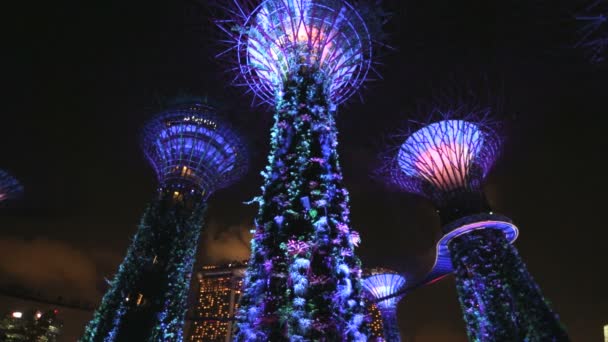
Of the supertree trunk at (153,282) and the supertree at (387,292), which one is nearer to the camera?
the supertree trunk at (153,282)

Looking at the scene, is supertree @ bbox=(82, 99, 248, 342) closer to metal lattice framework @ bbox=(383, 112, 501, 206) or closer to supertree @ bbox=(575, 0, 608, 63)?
metal lattice framework @ bbox=(383, 112, 501, 206)

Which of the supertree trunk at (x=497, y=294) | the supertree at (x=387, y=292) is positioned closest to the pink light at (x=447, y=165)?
the supertree trunk at (x=497, y=294)

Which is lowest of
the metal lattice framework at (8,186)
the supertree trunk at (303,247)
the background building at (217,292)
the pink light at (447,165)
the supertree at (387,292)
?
the supertree trunk at (303,247)

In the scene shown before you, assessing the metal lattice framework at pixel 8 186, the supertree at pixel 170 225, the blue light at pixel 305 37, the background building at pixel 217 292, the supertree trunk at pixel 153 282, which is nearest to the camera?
the blue light at pixel 305 37

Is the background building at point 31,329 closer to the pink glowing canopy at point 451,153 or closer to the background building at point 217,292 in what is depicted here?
the background building at point 217,292

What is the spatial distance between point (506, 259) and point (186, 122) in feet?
60.2

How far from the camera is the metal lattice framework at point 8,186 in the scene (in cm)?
2453

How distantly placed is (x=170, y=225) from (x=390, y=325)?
21240 mm

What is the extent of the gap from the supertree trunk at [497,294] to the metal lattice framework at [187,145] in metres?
14.3

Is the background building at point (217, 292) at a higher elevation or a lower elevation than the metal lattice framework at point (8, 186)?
higher

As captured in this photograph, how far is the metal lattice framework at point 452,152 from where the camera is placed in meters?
19.3

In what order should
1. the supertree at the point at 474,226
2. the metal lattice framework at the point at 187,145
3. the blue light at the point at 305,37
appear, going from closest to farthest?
the blue light at the point at 305,37, the supertree at the point at 474,226, the metal lattice framework at the point at 187,145

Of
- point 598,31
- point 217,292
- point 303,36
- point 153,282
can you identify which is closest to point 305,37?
point 303,36

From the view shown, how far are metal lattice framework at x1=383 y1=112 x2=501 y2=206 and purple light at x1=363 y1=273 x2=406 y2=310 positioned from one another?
14.3 m
